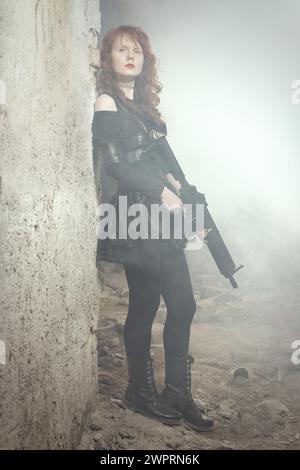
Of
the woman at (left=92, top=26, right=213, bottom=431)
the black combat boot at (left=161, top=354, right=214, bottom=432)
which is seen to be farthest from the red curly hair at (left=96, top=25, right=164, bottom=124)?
the black combat boot at (left=161, top=354, right=214, bottom=432)

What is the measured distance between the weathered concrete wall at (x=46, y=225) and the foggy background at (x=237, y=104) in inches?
55.4

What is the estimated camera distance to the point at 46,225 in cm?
177

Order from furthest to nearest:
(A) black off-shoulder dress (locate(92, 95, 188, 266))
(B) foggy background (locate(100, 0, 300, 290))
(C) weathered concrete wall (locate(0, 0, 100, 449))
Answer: (B) foggy background (locate(100, 0, 300, 290)) → (A) black off-shoulder dress (locate(92, 95, 188, 266)) → (C) weathered concrete wall (locate(0, 0, 100, 449))

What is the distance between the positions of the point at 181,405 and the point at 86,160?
4.80ft

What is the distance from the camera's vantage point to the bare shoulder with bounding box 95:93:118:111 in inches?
89.0

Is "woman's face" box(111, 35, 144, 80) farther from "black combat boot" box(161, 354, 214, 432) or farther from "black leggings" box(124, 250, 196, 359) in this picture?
"black combat boot" box(161, 354, 214, 432)

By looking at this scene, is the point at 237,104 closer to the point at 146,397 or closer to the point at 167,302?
the point at 167,302

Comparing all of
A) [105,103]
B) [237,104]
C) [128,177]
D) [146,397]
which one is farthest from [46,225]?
[237,104]

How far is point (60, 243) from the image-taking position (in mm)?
1923

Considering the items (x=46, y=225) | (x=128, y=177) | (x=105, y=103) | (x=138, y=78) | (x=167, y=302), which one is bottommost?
(x=167, y=302)

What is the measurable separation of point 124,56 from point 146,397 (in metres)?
1.93

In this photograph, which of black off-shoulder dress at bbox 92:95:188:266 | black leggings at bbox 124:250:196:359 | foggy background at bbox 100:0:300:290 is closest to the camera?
black off-shoulder dress at bbox 92:95:188:266

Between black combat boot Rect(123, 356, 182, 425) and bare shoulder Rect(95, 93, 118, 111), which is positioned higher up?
bare shoulder Rect(95, 93, 118, 111)

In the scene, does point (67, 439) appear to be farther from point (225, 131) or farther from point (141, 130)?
point (225, 131)
